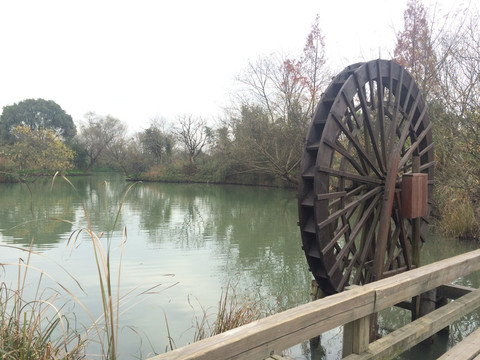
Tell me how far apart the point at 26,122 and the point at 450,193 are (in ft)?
150

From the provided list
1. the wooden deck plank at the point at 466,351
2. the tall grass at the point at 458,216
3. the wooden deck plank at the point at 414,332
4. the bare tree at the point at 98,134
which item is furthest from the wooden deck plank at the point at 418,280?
the bare tree at the point at 98,134

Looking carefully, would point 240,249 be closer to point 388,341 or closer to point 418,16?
point 388,341

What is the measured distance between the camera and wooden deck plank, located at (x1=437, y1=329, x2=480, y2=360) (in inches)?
90.5

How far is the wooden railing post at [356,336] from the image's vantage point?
2062mm

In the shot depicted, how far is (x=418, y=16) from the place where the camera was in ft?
40.4

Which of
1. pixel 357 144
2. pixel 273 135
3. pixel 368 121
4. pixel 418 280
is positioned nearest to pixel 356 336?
pixel 418 280

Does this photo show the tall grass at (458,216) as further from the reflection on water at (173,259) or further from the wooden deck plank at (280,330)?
the wooden deck plank at (280,330)

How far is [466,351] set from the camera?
2.38 metres

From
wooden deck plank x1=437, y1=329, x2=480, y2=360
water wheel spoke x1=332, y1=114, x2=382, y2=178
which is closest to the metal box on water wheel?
water wheel spoke x1=332, y1=114, x2=382, y2=178

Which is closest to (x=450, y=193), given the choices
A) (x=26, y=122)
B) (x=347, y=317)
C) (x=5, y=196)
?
(x=347, y=317)

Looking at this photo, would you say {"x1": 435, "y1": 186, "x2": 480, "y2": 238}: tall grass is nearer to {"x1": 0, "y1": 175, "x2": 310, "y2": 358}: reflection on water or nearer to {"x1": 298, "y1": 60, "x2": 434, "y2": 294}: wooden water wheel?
{"x1": 0, "y1": 175, "x2": 310, "y2": 358}: reflection on water

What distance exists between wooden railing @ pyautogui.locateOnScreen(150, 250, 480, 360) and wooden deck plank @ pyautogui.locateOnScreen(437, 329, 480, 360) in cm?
19

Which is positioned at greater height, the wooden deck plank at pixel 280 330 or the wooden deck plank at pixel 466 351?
the wooden deck plank at pixel 280 330

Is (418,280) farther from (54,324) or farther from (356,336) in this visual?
(54,324)
